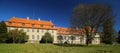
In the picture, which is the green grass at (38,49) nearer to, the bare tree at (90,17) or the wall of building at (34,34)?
the bare tree at (90,17)

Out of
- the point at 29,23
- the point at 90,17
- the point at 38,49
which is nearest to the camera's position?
the point at 38,49

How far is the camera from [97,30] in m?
45.9

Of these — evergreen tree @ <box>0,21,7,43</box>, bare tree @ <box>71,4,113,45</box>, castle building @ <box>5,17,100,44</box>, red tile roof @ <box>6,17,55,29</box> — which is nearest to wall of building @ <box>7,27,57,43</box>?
castle building @ <box>5,17,100,44</box>

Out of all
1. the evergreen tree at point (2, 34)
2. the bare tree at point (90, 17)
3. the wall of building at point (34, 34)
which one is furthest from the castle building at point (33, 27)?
the bare tree at point (90, 17)

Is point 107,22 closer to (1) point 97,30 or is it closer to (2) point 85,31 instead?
(1) point 97,30

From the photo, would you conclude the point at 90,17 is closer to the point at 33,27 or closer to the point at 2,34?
the point at 2,34

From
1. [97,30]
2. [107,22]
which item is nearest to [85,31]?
[97,30]

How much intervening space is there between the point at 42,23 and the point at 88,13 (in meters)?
37.7

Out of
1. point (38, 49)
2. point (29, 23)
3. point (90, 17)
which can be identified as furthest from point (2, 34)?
point (38, 49)

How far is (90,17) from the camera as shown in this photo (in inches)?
1762

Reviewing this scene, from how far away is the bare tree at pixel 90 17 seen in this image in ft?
146

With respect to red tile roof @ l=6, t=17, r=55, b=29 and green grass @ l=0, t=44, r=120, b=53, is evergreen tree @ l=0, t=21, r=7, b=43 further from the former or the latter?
green grass @ l=0, t=44, r=120, b=53

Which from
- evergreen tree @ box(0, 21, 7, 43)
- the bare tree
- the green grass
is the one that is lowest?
the green grass

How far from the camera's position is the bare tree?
146 feet
